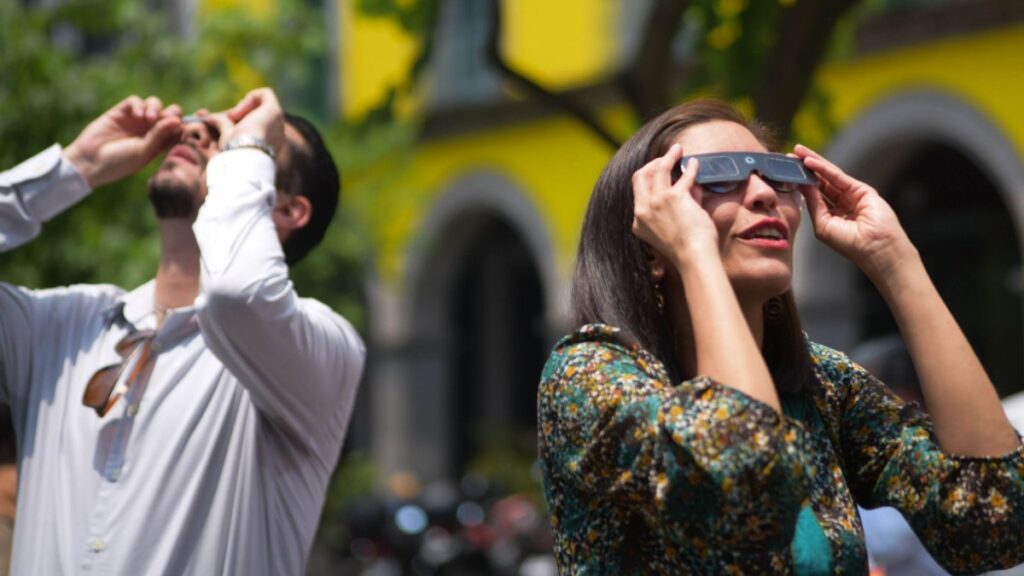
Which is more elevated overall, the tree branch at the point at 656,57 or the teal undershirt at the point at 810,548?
the teal undershirt at the point at 810,548

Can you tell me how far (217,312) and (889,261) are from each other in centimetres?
113

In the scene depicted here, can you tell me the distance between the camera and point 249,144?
3.32 m

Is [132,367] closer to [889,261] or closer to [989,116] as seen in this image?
[889,261]

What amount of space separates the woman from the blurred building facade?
8.36 meters

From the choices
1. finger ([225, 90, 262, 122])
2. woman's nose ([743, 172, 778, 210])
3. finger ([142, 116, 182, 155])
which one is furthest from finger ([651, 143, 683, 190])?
finger ([142, 116, 182, 155])

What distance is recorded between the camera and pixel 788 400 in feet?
8.80

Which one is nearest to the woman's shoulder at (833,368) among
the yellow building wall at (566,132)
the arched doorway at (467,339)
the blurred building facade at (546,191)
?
the blurred building facade at (546,191)

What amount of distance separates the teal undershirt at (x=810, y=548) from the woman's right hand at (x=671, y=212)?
38 cm

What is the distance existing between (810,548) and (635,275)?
0.48 meters

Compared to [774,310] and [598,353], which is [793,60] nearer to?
[774,310]

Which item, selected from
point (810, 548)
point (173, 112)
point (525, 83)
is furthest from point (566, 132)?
point (810, 548)

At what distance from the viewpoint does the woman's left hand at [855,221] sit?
2.72 m

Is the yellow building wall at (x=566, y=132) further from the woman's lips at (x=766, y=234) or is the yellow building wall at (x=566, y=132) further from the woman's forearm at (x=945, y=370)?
the woman's lips at (x=766, y=234)

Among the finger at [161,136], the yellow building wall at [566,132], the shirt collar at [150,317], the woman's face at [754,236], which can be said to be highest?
the woman's face at [754,236]
